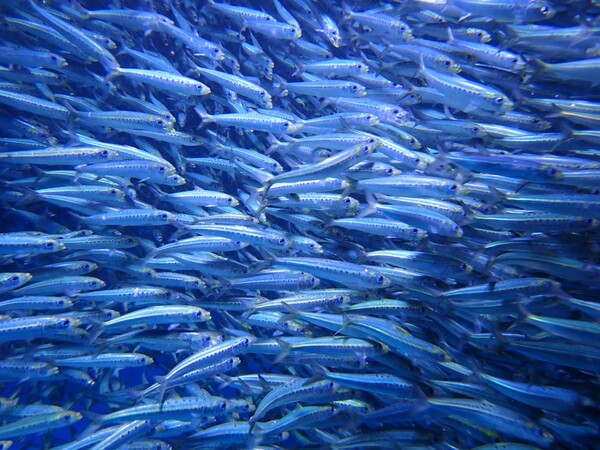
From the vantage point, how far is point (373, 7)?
8.49m

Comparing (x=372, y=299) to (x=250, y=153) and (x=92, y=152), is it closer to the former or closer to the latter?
(x=250, y=153)

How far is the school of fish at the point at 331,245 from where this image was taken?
3.88m

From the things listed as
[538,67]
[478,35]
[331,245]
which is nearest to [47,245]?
[331,245]

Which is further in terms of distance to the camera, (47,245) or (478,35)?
(478,35)

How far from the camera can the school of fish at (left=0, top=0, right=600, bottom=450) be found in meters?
3.88

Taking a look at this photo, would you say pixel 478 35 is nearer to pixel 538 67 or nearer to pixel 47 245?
pixel 538 67

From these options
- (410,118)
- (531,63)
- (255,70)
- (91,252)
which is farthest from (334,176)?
(255,70)

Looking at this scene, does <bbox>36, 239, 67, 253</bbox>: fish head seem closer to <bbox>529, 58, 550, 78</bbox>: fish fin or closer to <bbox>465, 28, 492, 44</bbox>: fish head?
<bbox>529, 58, 550, 78</bbox>: fish fin

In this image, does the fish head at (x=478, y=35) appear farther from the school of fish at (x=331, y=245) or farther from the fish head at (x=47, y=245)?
the fish head at (x=47, y=245)

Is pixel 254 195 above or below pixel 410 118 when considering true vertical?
below

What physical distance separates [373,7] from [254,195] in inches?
231

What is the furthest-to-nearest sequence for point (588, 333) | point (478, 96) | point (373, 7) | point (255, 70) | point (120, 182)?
point (373, 7) < point (255, 70) < point (120, 182) < point (478, 96) < point (588, 333)

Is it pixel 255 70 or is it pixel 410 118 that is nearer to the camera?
pixel 410 118

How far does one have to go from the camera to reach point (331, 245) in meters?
5.33
